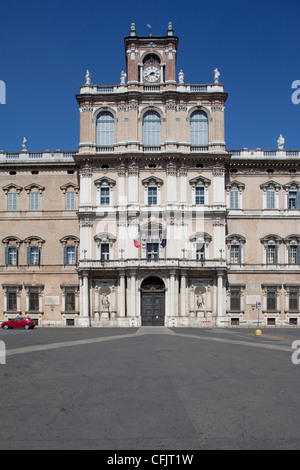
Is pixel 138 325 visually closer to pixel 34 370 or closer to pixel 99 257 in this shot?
pixel 99 257

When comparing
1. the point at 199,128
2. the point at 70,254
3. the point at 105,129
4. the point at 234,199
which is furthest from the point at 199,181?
the point at 70,254

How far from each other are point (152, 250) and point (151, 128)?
1368cm

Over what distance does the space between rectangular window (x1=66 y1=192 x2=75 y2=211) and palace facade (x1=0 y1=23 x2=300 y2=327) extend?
4.9 inches

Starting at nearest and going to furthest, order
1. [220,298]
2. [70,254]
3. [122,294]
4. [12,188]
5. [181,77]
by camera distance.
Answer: [122,294]
[220,298]
[70,254]
[181,77]
[12,188]

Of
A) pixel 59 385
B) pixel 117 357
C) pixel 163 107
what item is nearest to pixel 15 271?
pixel 163 107

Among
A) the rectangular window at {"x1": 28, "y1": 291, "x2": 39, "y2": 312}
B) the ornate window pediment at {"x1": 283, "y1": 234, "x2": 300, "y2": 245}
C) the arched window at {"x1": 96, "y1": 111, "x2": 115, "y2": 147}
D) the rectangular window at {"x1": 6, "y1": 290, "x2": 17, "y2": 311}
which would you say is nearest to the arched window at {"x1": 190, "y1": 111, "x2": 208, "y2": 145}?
the arched window at {"x1": 96, "y1": 111, "x2": 115, "y2": 147}

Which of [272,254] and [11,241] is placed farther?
[11,241]

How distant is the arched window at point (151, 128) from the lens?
52.7 meters

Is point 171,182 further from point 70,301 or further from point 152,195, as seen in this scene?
point 70,301

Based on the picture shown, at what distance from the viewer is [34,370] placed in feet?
57.5

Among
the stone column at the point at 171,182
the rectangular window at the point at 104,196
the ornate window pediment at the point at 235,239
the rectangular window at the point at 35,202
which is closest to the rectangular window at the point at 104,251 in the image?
the rectangular window at the point at 104,196

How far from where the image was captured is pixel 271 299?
5178 centimetres

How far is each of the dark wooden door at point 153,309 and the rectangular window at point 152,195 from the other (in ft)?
31.8

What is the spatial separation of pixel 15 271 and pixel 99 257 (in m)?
9.86
